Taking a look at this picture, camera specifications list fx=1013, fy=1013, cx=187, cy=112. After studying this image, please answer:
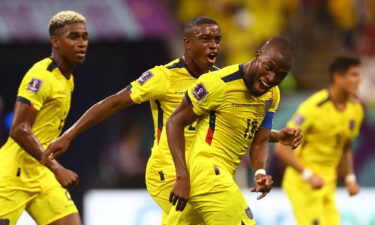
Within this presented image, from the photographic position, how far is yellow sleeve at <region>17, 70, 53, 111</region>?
8320 millimetres

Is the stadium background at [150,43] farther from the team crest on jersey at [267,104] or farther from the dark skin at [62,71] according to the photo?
the team crest on jersey at [267,104]

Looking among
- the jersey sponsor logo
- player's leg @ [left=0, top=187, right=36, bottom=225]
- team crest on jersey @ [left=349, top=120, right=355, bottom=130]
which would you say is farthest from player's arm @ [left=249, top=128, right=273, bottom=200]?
team crest on jersey @ [left=349, top=120, right=355, bottom=130]

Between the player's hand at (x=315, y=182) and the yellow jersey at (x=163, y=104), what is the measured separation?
2.30 meters

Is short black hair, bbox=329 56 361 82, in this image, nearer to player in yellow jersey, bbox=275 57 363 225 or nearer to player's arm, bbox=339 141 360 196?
player in yellow jersey, bbox=275 57 363 225

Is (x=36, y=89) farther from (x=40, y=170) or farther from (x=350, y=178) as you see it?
(x=350, y=178)

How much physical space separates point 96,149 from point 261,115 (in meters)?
9.88

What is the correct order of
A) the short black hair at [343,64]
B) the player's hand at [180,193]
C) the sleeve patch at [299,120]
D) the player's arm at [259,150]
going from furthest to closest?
1. the short black hair at [343,64]
2. the sleeve patch at [299,120]
3. the player's arm at [259,150]
4. the player's hand at [180,193]

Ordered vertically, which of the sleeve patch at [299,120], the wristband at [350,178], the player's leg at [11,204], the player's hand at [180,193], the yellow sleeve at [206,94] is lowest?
the wristband at [350,178]

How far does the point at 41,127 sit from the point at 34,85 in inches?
16.3

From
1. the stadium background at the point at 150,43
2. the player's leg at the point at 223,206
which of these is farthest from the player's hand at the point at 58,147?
the stadium background at the point at 150,43

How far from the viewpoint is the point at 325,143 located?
1076 centimetres

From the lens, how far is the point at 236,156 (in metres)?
7.65

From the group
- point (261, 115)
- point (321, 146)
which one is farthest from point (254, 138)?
point (321, 146)

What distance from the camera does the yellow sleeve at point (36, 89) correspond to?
832cm
